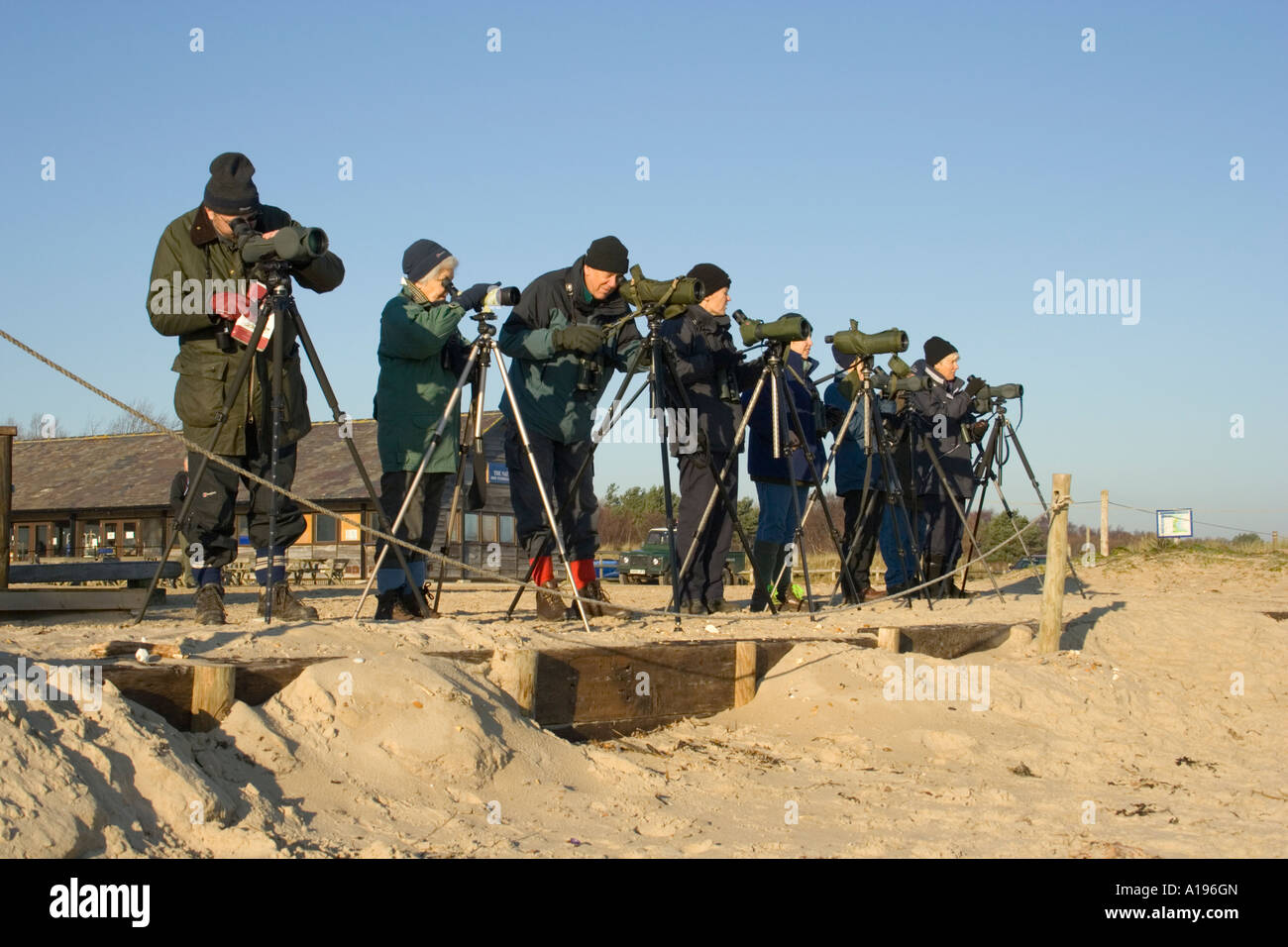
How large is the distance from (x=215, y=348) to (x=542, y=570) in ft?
6.82

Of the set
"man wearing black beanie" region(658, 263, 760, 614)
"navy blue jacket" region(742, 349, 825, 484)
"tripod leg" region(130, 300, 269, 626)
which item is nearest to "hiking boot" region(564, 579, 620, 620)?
"man wearing black beanie" region(658, 263, 760, 614)

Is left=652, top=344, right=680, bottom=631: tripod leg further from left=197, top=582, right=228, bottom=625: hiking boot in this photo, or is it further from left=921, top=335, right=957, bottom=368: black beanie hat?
left=921, top=335, right=957, bottom=368: black beanie hat

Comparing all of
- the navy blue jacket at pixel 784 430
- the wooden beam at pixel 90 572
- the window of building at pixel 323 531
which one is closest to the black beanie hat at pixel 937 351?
the navy blue jacket at pixel 784 430

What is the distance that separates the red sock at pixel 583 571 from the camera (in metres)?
6.71

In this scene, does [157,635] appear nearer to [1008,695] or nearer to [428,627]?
[428,627]

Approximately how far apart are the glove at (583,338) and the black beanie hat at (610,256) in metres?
0.66

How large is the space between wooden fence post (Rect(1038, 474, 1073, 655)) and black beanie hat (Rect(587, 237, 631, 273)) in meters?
2.88

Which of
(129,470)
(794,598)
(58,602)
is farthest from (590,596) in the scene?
(129,470)

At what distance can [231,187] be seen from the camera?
533cm

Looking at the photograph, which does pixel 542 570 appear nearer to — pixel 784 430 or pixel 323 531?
pixel 784 430

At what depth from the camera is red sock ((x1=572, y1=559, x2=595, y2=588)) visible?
6707mm
